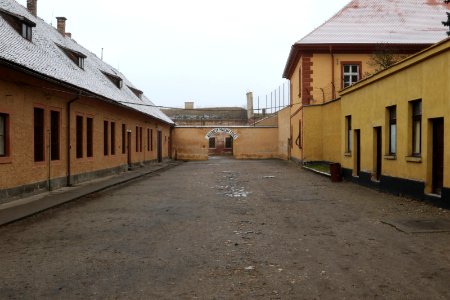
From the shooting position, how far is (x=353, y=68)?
97.1 ft

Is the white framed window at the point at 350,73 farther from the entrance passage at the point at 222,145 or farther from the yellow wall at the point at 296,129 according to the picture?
the entrance passage at the point at 222,145

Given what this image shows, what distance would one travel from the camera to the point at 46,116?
15281 millimetres

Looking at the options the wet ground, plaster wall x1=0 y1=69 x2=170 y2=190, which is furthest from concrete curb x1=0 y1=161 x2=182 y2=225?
plaster wall x1=0 y1=69 x2=170 y2=190

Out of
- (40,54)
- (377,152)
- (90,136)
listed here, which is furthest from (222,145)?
(40,54)

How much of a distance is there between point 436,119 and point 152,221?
7605 millimetres

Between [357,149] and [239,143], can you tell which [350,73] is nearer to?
[357,149]

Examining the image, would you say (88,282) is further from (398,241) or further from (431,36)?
(431,36)

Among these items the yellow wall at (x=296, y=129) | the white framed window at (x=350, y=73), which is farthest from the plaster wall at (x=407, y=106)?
the yellow wall at (x=296, y=129)

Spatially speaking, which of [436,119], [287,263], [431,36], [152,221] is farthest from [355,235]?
[431,36]

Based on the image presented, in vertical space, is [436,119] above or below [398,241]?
above

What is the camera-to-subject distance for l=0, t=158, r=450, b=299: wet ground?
4.99m

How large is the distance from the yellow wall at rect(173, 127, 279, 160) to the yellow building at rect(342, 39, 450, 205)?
29.3m

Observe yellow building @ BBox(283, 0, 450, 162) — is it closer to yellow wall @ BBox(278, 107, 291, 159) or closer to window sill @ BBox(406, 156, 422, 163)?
yellow wall @ BBox(278, 107, 291, 159)

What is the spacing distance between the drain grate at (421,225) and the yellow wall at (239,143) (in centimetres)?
3770
